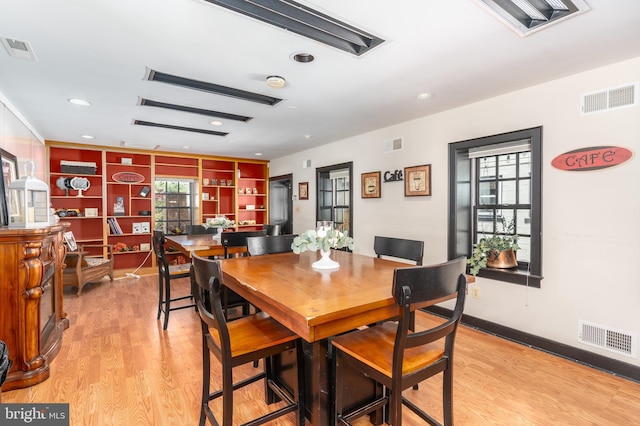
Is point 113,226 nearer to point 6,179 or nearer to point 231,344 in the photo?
point 6,179

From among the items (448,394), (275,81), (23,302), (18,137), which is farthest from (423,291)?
(18,137)

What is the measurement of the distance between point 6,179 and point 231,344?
2926 mm

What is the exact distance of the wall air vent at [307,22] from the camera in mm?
1688

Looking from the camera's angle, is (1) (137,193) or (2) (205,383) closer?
(2) (205,383)

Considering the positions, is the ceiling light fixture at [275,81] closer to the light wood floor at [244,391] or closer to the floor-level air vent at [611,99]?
the light wood floor at [244,391]

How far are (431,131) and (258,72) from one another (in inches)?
83.9

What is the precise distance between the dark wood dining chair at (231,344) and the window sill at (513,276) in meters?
2.27

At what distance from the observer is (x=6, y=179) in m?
2.93

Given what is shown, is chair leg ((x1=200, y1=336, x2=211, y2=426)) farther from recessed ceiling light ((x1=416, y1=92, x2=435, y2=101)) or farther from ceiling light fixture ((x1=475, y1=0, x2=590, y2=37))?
recessed ceiling light ((x1=416, y1=92, x2=435, y2=101))

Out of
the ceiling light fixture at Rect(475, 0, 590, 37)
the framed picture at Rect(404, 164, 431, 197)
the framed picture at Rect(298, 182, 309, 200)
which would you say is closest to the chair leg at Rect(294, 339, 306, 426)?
the ceiling light fixture at Rect(475, 0, 590, 37)

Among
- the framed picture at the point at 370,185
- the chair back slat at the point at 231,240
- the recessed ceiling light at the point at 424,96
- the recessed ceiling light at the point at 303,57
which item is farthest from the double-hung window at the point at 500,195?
→ the chair back slat at the point at 231,240

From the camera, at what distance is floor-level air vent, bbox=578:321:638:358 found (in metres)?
2.34

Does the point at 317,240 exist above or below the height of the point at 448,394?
above

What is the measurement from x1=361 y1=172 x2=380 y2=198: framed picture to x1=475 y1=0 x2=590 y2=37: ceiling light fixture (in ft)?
8.52
